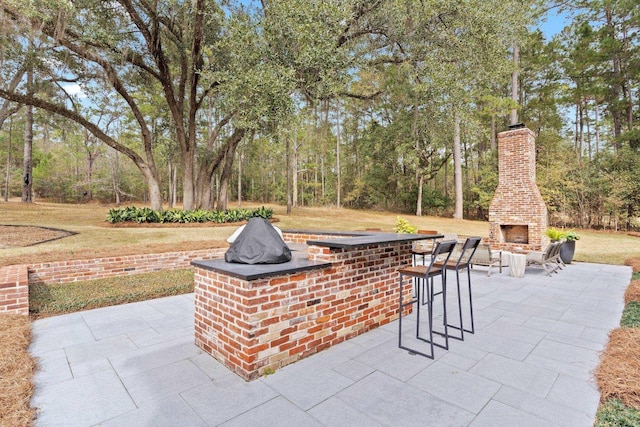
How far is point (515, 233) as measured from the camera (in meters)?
8.40

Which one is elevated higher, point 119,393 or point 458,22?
point 458,22

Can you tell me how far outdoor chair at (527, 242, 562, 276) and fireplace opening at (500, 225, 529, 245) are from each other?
55.5 inches

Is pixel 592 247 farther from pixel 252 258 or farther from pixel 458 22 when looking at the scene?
pixel 252 258

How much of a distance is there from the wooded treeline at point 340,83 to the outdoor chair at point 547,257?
19.1 feet

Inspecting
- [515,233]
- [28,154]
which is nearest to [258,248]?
[515,233]

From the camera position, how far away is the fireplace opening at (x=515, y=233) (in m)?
8.16

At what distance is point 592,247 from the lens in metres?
10.7

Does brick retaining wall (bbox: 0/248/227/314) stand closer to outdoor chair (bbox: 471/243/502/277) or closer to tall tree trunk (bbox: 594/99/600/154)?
outdoor chair (bbox: 471/243/502/277)

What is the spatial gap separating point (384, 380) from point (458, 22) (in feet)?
33.9

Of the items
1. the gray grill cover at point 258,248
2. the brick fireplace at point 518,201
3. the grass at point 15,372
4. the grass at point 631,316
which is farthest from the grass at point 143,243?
the grass at point 631,316

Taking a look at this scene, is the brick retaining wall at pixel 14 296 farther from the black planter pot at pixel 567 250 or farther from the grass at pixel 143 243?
the black planter pot at pixel 567 250

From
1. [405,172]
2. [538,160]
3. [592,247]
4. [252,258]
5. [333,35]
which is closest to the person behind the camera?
[252,258]

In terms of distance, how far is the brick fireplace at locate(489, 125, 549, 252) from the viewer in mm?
7789

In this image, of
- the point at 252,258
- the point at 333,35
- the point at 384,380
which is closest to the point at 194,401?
the point at 252,258
